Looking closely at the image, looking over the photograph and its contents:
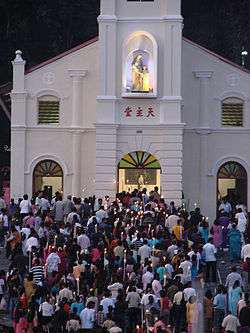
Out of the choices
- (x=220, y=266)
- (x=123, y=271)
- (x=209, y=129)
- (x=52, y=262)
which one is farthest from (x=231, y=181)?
(x=123, y=271)

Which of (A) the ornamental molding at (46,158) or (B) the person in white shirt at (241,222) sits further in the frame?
A: (A) the ornamental molding at (46,158)

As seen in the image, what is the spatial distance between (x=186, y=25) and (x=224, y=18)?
3.18 meters

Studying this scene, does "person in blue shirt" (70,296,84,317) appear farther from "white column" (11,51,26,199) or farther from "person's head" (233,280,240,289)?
"white column" (11,51,26,199)

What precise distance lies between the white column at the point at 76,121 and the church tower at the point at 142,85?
5.35 ft

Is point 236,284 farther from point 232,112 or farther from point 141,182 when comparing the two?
point 232,112

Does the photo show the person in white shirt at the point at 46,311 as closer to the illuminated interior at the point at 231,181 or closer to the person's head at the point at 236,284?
the person's head at the point at 236,284

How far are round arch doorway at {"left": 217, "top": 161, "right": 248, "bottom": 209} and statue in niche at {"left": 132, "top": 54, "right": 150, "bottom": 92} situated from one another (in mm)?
5113

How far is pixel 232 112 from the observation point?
4878 centimetres

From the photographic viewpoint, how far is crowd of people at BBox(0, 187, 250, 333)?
2714cm

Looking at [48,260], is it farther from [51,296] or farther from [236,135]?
[236,135]

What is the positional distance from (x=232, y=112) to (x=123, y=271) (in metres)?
19.9

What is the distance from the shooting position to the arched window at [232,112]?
4872 cm

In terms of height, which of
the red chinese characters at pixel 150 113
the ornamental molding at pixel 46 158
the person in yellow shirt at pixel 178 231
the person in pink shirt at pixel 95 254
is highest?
the red chinese characters at pixel 150 113

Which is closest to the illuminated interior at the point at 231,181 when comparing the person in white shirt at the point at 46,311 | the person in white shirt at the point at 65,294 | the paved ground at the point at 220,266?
the paved ground at the point at 220,266
